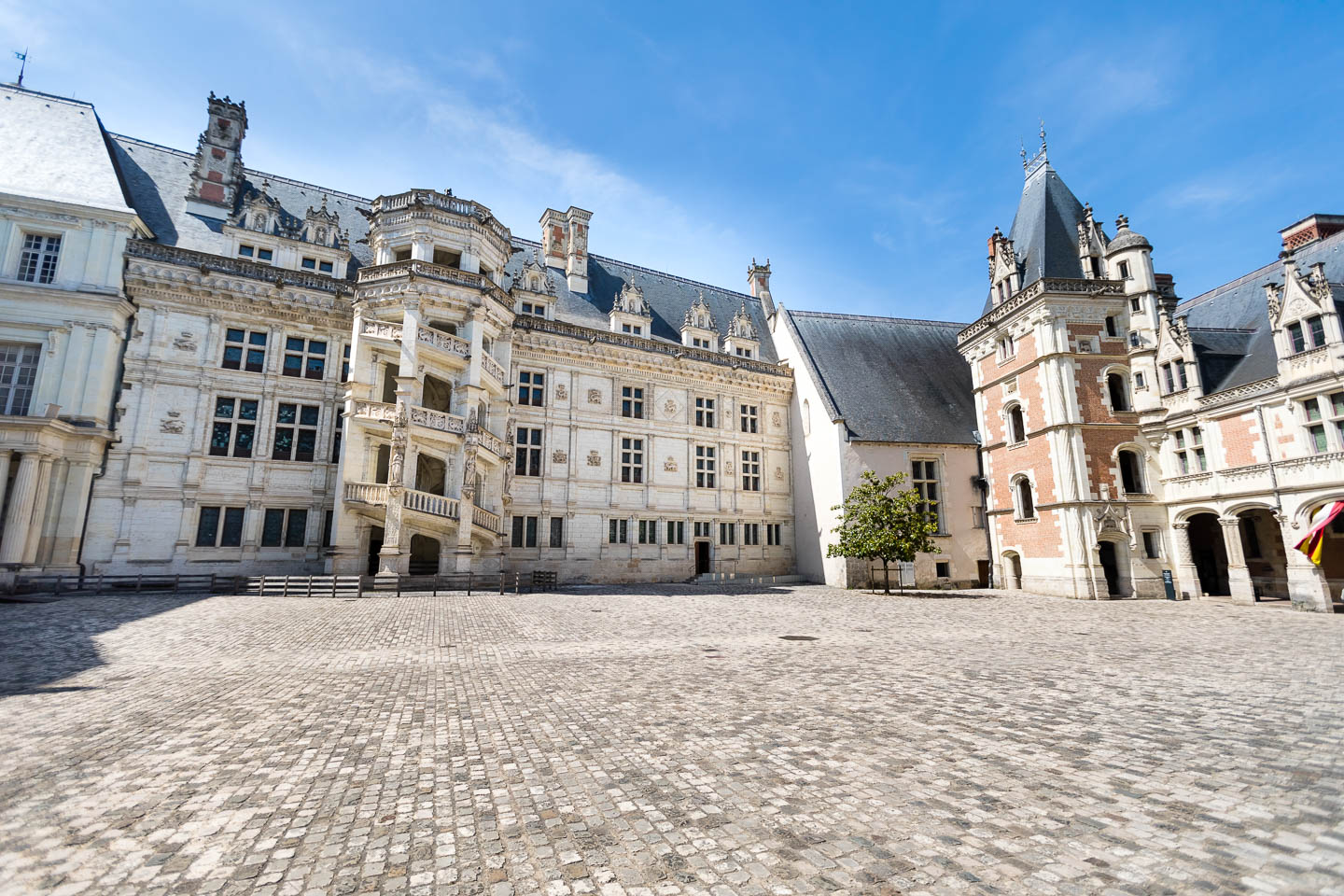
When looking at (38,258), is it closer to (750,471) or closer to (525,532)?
(525,532)

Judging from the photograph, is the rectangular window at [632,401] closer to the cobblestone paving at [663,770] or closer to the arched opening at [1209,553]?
the cobblestone paving at [663,770]

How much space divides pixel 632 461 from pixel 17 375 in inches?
956

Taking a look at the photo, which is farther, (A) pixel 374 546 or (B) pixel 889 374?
(B) pixel 889 374

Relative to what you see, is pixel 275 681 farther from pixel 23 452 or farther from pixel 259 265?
pixel 259 265

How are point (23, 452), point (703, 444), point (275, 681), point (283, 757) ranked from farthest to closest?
point (703, 444)
point (23, 452)
point (275, 681)
point (283, 757)

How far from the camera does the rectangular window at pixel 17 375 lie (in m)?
20.8

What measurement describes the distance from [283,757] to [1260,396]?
95.7 feet

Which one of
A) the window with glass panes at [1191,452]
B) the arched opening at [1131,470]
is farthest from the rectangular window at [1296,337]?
the arched opening at [1131,470]

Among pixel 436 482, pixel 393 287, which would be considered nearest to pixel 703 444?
pixel 436 482

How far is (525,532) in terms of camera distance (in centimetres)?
2722

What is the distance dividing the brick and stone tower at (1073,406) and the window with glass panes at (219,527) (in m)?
33.9

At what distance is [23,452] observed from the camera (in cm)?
1966

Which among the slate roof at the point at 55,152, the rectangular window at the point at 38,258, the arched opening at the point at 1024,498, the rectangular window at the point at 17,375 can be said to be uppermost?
the slate roof at the point at 55,152

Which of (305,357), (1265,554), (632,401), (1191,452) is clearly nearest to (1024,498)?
(1191,452)
